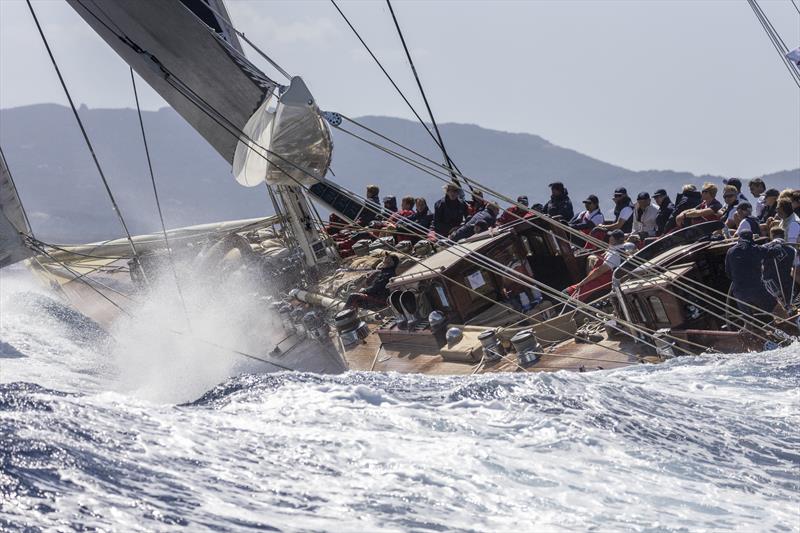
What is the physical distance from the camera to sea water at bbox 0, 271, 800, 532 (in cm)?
501

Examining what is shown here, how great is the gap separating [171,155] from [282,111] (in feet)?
314

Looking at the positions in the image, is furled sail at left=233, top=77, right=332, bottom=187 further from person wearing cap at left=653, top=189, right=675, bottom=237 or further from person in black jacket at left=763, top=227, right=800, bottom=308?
person in black jacket at left=763, top=227, right=800, bottom=308

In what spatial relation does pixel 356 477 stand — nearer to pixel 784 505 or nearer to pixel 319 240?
pixel 784 505

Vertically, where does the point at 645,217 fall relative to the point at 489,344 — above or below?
above

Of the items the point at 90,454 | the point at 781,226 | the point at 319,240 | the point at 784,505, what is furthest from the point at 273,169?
the point at 784,505

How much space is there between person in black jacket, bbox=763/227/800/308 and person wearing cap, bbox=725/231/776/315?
49 millimetres

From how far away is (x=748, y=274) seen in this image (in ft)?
25.2

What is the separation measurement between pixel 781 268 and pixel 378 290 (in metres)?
5.03

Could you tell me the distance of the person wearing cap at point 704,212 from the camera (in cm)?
919

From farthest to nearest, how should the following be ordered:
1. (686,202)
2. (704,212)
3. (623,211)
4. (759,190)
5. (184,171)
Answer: (184,171) < (623,211) < (686,202) < (759,190) < (704,212)

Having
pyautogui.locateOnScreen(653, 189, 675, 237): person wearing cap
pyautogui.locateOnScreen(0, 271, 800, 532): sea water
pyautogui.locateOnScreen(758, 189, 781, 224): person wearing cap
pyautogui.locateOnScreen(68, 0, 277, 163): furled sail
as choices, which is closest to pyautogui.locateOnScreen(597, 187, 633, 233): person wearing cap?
pyautogui.locateOnScreen(653, 189, 675, 237): person wearing cap

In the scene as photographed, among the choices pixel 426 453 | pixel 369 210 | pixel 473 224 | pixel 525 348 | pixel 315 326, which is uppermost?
pixel 369 210

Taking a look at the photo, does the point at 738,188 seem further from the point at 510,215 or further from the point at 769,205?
the point at 510,215

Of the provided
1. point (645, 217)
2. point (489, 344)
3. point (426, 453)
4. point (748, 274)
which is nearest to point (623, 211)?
point (645, 217)
